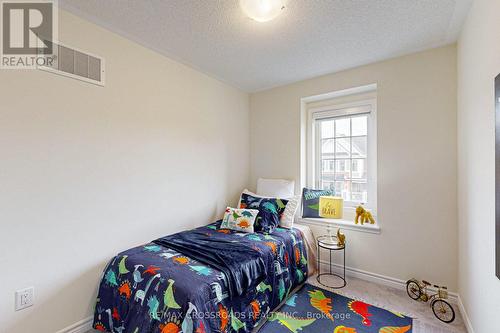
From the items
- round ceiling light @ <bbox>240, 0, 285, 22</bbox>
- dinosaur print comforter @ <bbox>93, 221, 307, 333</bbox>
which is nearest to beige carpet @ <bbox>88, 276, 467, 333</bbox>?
dinosaur print comforter @ <bbox>93, 221, 307, 333</bbox>

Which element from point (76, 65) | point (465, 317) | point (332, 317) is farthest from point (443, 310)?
point (76, 65)

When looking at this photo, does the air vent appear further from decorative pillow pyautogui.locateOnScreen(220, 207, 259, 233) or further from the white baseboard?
the white baseboard

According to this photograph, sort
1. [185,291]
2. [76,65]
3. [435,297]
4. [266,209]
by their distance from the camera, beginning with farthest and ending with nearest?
[266,209] → [435,297] → [76,65] → [185,291]

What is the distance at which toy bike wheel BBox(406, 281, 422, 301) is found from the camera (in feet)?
7.06

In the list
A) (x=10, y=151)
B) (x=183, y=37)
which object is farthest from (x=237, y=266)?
(x=183, y=37)

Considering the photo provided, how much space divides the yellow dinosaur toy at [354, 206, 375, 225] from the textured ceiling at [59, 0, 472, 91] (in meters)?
1.61

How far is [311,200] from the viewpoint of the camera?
295 cm

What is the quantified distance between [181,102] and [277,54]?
113 centimetres

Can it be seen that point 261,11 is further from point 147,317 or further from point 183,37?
point 147,317

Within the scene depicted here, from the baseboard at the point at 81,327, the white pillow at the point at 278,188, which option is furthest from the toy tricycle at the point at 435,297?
the baseboard at the point at 81,327

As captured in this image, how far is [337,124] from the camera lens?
301 cm

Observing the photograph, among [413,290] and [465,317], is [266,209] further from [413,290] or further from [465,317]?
[465,317]

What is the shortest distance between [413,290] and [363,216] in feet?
A: 2.55

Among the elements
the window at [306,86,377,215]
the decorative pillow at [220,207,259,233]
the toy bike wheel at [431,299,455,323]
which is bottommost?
the toy bike wheel at [431,299,455,323]
